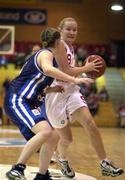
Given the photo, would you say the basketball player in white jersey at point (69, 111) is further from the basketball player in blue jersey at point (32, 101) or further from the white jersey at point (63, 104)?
the basketball player in blue jersey at point (32, 101)

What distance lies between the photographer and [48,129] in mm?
A: 4605

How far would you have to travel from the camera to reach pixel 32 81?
15.5ft

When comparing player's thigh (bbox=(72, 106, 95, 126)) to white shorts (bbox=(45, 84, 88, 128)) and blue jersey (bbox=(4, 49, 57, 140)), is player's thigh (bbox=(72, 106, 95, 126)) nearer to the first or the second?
white shorts (bbox=(45, 84, 88, 128))

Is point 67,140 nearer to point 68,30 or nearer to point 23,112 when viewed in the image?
point 23,112

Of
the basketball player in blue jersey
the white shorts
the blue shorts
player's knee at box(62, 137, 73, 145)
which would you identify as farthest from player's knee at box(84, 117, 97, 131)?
the blue shorts

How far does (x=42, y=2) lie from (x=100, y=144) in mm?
20486

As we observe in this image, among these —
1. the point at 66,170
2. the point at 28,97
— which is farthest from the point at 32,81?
the point at 66,170

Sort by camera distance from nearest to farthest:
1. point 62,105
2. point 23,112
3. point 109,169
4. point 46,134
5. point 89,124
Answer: point 46,134 < point 23,112 < point 109,169 < point 89,124 < point 62,105

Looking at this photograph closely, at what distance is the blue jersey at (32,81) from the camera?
15.4 feet

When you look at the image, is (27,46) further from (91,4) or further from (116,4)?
(116,4)

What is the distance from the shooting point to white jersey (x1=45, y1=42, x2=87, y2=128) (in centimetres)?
524

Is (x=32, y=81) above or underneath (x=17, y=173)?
above

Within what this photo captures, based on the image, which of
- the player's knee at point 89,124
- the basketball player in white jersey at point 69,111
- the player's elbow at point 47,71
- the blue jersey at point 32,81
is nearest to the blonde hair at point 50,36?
the blue jersey at point 32,81

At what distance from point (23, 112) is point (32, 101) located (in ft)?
0.53
